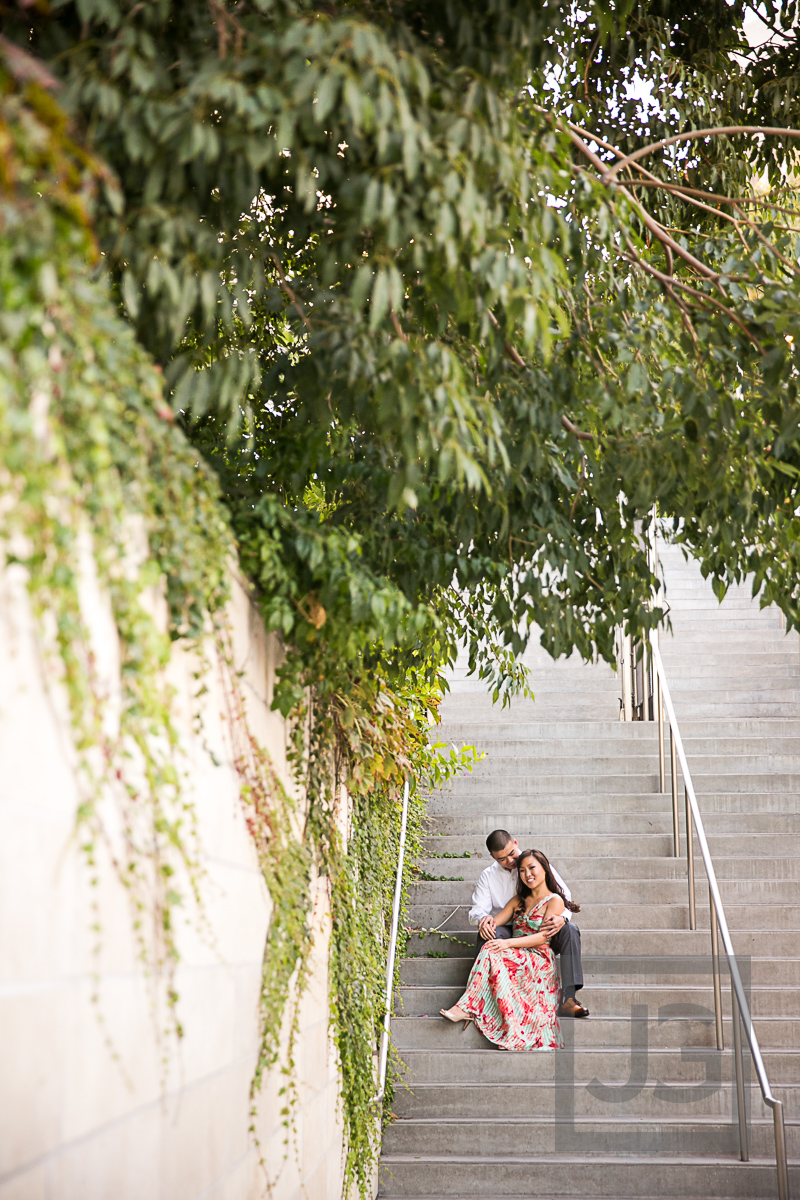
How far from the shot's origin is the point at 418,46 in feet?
6.82

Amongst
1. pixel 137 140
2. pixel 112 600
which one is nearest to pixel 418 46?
pixel 137 140

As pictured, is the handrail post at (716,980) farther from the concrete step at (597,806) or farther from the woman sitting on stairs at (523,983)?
the concrete step at (597,806)

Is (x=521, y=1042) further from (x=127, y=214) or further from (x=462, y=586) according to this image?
(x=127, y=214)

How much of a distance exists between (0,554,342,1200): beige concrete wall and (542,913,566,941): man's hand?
8.77 ft

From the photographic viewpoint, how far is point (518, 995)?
4.94 metres

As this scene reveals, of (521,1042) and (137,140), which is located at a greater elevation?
(137,140)

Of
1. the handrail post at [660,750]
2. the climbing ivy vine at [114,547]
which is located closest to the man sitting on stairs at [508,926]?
the handrail post at [660,750]

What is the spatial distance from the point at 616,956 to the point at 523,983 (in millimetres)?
666

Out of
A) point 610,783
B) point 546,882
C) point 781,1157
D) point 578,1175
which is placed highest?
point 610,783

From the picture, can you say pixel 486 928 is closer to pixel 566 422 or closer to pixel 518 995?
pixel 518 995

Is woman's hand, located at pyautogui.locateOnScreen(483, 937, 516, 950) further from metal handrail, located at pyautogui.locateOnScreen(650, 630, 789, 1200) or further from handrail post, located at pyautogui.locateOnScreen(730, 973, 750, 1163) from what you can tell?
handrail post, located at pyautogui.locateOnScreen(730, 973, 750, 1163)

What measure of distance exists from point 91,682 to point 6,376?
48 centimetres

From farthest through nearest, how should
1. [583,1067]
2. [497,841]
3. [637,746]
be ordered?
[637,746]
[497,841]
[583,1067]

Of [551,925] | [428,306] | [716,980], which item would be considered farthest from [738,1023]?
[428,306]
